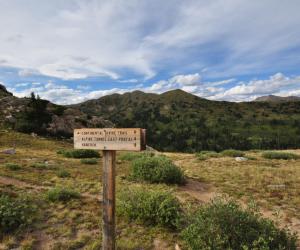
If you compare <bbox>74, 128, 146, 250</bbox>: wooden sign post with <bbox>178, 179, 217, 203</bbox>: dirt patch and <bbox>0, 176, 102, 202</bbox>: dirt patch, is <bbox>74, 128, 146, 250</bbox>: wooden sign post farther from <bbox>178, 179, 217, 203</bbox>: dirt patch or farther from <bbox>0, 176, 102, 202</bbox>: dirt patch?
<bbox>178, 179, 217, 203</bbox>: dirt patch

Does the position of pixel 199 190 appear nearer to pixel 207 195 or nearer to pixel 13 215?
pixel 207 195

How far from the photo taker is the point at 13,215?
27.5 ft

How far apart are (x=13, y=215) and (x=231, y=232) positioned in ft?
20.2

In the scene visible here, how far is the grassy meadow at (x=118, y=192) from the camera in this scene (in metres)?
7.71

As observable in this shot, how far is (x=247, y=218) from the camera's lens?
704 centimetres

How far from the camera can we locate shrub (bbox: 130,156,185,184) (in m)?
13.9

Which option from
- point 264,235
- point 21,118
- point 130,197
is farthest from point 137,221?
point 21,118

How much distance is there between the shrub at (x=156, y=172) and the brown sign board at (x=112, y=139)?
7414 mm

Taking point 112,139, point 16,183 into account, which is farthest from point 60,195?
point 112,139

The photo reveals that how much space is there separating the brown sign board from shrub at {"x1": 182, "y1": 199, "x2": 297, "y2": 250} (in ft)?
8.29

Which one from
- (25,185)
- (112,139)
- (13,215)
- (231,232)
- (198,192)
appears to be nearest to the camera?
(112,139)

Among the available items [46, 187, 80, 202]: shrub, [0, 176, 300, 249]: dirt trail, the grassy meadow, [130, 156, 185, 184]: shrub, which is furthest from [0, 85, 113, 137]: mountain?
[46, 187, 80, 202]: shrub

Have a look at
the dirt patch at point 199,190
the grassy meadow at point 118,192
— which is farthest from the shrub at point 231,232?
the dirt patch at point 199,190

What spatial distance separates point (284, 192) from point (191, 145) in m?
150
